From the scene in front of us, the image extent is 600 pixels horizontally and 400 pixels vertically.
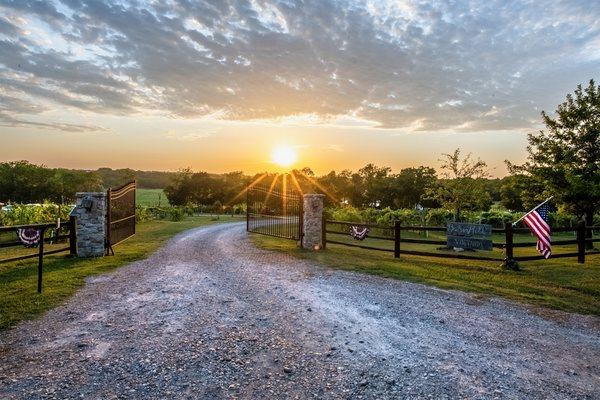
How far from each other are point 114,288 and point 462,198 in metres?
17.9

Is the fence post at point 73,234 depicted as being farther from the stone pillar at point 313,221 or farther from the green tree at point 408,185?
the green tree at point 408,185

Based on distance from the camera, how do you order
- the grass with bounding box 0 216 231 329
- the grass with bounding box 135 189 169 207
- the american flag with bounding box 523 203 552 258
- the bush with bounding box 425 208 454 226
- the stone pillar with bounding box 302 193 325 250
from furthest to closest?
the grass with bounding box 135 189 169 207 → the bush with bounding box 425 208 454 226 → the stone pillar with bounding box 302 193 325 250 → the american flag with bounding box 523 203 552 258 → the grass with bounding box 0 216 231 329

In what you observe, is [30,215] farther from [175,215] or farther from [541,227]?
[541,227]

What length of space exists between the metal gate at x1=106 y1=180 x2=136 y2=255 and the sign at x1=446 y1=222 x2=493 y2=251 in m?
11.2

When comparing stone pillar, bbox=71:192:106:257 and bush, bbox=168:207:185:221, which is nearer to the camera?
stone pillar, bbox=71:192:106:257

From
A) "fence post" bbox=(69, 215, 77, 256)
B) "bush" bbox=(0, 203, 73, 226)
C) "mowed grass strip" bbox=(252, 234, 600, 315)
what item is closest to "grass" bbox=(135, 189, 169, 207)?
"bush" bbox=(0, 203, 73, 226)

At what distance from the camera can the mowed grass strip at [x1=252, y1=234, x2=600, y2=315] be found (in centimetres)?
819

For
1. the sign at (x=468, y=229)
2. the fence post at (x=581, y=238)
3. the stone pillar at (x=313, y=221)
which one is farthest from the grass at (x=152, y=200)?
the fence post at (x=581, y=238)

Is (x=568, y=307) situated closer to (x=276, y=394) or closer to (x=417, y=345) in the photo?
(x=417, y=345)

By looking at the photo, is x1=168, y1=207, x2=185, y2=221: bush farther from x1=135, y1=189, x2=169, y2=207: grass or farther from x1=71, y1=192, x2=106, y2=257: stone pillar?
x1=71, y1=192, x2=106, y2=257: stone pillar

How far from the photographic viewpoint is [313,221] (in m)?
14.9

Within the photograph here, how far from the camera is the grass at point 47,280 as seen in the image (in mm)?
6652

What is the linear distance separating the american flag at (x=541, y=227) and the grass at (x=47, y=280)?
11.7 m

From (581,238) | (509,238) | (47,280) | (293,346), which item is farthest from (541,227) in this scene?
(47,280)
